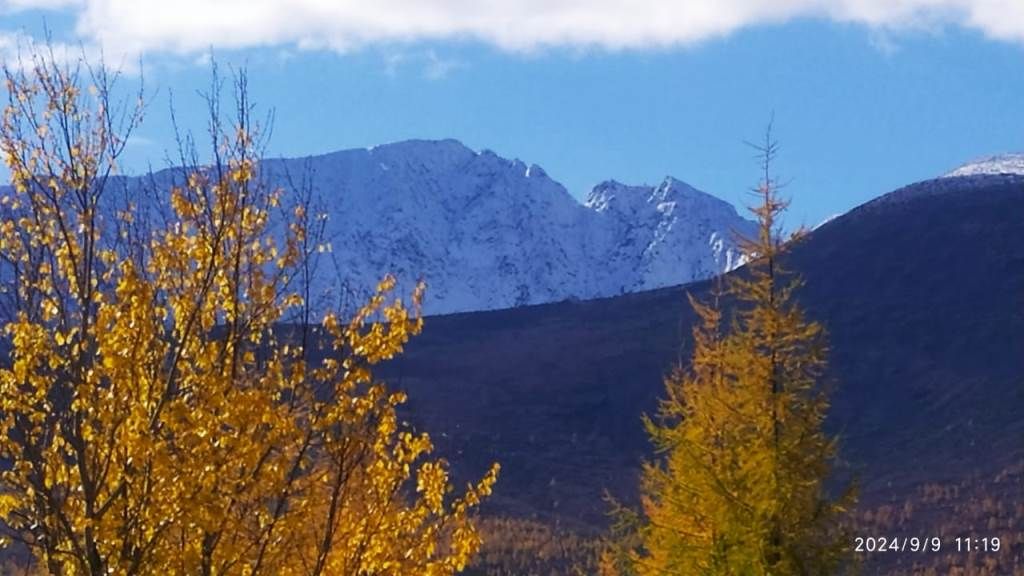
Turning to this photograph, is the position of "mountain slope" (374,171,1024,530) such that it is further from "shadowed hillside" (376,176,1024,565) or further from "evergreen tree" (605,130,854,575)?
"evergreen tree" (605,130,854,575)

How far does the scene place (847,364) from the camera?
92688mm

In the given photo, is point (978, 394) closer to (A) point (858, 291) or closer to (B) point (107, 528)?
(A) point (858, 291)

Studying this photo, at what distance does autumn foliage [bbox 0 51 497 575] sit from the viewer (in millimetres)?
7570

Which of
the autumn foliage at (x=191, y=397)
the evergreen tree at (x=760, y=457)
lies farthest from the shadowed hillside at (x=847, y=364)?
the autumn foliage at (x=191, y=397)

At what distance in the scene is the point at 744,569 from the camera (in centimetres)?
1329

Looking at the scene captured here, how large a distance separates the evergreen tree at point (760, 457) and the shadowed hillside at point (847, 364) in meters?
51.6

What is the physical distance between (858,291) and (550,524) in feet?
150

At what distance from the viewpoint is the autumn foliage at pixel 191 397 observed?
7.57m

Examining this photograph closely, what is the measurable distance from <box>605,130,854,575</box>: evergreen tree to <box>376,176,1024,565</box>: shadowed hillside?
5157 centimetres

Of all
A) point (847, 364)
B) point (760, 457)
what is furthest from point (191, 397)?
point (847, 364)

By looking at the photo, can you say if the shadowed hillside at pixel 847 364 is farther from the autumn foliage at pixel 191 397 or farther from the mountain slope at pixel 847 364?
the autumn foliage at pixel 191 397

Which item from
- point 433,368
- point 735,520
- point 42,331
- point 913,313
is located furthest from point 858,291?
point 42,331

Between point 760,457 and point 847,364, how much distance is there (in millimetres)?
81994

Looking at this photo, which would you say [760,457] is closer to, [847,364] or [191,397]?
[191,397]
